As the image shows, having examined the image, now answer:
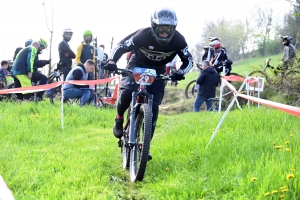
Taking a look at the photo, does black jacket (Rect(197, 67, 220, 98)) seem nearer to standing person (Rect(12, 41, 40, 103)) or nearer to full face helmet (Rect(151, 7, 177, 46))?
standing person (Rect(12, 41, 40, 103))

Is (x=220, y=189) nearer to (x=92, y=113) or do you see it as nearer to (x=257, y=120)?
(x=257, y=120)

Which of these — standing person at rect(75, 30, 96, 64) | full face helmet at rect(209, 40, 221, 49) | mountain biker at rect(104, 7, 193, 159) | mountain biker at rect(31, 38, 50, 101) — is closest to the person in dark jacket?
full face helmet at rect(209, 40, 221, 49)

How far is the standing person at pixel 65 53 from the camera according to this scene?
11.6 metres

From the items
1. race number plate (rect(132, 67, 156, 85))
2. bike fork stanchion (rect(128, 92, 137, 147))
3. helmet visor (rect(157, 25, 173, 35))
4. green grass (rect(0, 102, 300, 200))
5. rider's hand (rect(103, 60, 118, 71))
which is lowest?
green grass (rect(0, 102, 300, 200))

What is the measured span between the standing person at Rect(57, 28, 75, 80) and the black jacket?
167 inches

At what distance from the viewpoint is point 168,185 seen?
3645 mm

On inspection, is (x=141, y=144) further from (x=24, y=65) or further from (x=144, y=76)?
(x=24, y=65)

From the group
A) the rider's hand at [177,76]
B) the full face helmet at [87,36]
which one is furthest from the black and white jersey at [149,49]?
the full face helmet at [87,36]

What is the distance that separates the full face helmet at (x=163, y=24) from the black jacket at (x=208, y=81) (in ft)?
23.2

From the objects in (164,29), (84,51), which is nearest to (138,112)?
(164,29)

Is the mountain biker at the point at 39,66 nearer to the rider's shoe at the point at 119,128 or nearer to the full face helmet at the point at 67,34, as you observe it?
the full face helmet at the point at 67,34

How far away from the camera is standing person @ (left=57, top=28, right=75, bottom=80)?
37.9 feet

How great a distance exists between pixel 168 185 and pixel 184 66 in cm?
200

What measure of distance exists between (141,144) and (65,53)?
8101 mm
